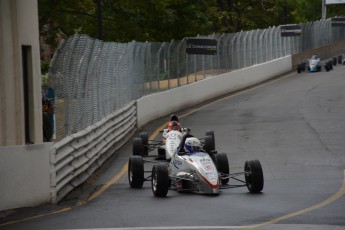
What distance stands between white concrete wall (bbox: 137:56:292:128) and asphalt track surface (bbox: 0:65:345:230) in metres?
0.57

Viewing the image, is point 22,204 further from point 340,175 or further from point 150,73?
point 150,73

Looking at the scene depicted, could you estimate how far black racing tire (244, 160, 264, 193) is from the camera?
Answer: 56.8 feet

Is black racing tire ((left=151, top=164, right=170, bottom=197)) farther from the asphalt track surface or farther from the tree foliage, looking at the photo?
the tree foliage

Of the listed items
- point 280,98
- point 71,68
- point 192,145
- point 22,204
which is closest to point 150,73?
point 280,98

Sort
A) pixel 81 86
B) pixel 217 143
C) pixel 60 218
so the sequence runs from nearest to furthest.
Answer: pixel 60 218
pixel 81 86
pixel 217 143

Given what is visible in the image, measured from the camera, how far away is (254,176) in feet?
57.1

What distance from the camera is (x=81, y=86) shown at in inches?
869

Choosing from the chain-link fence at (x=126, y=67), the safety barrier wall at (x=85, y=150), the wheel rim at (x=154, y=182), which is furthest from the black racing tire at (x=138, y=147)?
the wheel rim at (x=154, y=182)

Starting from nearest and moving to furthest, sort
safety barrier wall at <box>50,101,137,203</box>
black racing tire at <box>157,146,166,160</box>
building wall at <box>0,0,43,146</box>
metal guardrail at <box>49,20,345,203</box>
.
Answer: building wall at <box>0,0,43,146</box> → safety barrier wall at <box>50,101,137,203</box> → metal guardrail at <box>49,20,345,203</box> → black racing tire at <box>157,146,166,160</box>

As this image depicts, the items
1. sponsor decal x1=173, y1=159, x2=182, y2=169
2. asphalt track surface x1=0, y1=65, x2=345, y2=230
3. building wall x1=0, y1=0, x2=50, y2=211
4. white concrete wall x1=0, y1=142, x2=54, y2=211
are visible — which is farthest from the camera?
sponsor decal x1=173, y1=159, x2=182, y2=169

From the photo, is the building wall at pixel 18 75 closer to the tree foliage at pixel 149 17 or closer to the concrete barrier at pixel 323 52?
the tree foliage at pixel 149 17

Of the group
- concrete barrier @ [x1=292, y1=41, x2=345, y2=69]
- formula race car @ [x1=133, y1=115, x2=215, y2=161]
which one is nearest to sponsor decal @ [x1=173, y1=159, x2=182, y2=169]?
formula race car @ [x1=133, y1=115, x2=215, y2=161]

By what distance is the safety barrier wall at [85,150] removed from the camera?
17641mm

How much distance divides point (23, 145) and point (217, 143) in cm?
1101
